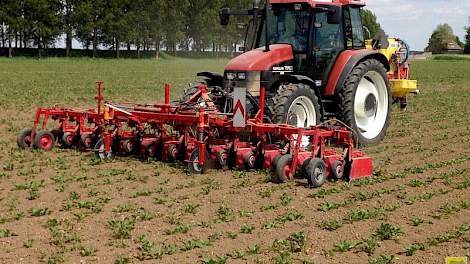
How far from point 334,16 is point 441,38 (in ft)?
382

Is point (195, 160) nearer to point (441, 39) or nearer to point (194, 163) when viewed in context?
point (194, 163)

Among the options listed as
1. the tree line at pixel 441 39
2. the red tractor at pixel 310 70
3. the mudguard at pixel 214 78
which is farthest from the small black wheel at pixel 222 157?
the tree line at pixel 441 39

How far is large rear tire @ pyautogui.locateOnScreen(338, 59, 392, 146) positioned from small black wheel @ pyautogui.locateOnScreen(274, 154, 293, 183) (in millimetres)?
2452

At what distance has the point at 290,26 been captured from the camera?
9531 millimetres

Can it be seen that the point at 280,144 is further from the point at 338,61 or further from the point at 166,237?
the point at 166,237

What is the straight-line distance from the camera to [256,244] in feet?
17.0

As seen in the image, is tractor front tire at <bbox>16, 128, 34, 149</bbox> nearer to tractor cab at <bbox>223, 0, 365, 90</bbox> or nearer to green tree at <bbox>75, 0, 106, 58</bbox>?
tractor cab at <bbox>223, 0, 365, 90</bbox>

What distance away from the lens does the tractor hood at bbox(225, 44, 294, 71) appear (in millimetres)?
8851

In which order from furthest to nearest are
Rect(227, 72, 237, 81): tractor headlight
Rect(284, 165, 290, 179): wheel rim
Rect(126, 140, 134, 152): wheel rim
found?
Rect(126, 140, 134, 152): wheel rim < Rect(227, 72, 237, 81): tractor headlight < Rect(284, 165, 290, 179): wheel rim

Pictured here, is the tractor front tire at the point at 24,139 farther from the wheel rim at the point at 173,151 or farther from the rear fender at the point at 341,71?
the rear fender at the point at 341,71

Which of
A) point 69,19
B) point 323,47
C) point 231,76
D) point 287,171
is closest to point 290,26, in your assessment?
point 323,47

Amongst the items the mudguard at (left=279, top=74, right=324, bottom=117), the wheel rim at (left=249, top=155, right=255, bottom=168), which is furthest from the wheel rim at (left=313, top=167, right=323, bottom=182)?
the mudguard at (left=279, top=74, right=324, bottom=117)

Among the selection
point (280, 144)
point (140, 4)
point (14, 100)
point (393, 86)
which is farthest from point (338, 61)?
point (140, 4)

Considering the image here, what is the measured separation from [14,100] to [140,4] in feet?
163
